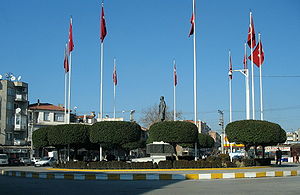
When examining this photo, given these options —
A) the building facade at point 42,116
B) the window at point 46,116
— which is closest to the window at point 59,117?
the building facade at point 42,116

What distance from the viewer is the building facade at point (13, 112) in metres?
75.9

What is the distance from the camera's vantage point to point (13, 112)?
78688mm

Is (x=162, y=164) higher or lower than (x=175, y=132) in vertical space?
lower

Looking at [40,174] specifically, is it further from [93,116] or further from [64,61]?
[93,116]

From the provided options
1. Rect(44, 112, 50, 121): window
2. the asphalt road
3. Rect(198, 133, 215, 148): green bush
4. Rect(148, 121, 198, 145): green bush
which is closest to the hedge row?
Rect(148, 121, 198, 145): green bush

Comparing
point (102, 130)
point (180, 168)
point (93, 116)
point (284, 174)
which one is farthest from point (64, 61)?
point (93, 116)

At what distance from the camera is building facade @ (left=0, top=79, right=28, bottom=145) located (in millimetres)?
75875

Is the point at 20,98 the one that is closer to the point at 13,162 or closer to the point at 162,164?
the point at 13,162

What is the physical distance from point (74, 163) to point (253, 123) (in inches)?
588

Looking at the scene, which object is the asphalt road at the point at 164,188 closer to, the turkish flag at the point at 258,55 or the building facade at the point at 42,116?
the turkish flag at the point at 258,55

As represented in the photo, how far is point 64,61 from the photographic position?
4253 cm

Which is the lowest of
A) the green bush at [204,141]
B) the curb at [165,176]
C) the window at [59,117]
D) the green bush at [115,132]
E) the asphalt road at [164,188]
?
the curb at [165,176]

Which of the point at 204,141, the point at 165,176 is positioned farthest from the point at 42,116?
the point at 165,176

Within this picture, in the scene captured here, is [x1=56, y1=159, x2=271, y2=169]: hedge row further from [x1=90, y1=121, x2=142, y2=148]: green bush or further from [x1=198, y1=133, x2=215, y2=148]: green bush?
[x1=198, y1=133, x2=215, y2=148]: green bush
